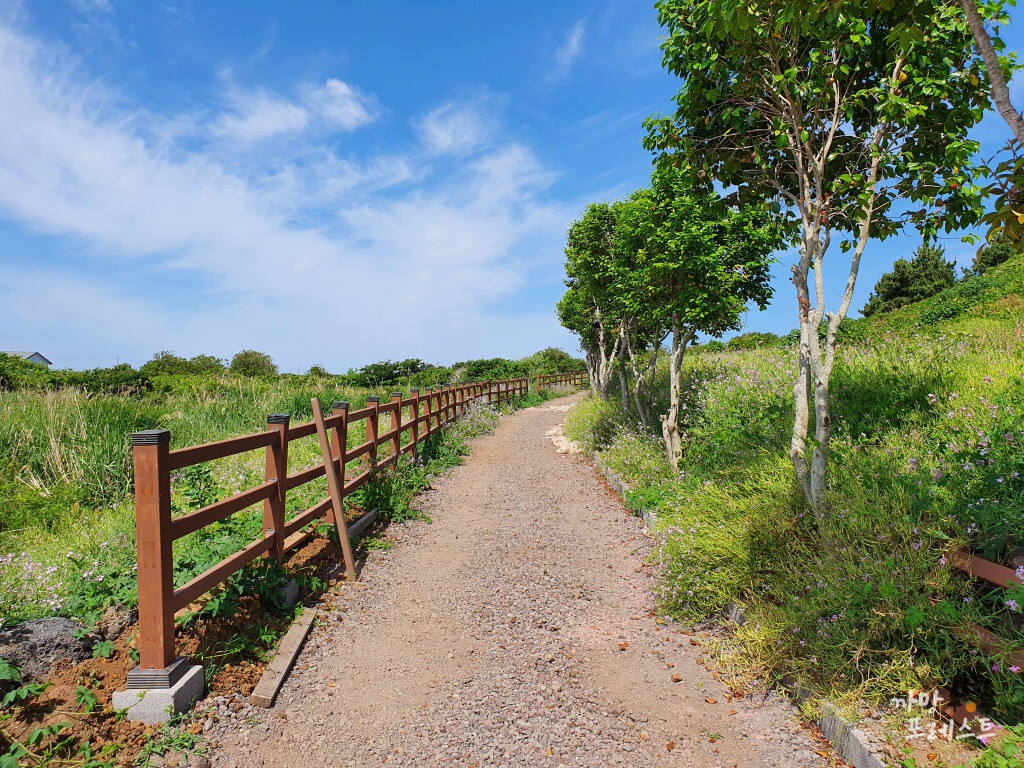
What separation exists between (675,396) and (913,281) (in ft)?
111

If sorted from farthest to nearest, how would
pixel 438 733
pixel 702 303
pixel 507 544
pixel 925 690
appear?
pixel 702 303 < pixel 507 544 < pixel 438 733 < pixel 925 690

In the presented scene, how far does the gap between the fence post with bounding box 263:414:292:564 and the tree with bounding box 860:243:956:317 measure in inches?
1380

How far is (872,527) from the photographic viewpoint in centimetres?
371

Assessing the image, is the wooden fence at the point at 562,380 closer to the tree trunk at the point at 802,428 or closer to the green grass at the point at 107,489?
the green grass at the point at 107,489

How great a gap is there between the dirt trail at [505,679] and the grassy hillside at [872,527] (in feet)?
1.63

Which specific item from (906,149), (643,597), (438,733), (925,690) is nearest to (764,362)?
(906,149)

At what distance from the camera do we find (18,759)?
8.18ft

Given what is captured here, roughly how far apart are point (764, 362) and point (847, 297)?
18.5ft

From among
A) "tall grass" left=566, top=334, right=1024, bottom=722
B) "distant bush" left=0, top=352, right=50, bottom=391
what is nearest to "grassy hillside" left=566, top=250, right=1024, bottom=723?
"tall grass" left=566, top=334, right=1024, bottom=722

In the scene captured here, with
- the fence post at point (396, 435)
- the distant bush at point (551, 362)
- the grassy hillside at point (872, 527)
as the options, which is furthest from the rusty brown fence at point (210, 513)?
the distant bush at point (551, 362)

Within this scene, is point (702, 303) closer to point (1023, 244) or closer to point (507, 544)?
point (507, 544)

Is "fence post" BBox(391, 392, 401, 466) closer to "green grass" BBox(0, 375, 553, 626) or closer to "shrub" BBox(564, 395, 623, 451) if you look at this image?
"green grass" BBox(0, 375, 553, 626)

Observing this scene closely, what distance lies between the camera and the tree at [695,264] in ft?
23.6

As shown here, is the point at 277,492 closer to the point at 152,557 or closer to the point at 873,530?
the point at 152,557
